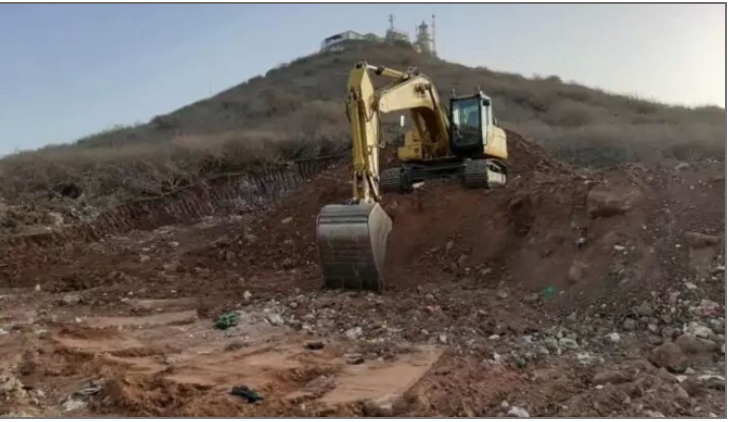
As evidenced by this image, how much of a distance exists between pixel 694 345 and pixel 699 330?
0.37 metres

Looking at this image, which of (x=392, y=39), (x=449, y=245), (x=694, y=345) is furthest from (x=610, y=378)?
(x=392, y=39)

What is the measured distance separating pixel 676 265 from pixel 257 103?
89.0 feet

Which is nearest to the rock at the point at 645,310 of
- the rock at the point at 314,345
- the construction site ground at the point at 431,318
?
the construction site ground at the point at 431,318

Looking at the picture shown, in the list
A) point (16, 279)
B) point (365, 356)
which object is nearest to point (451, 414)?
point (365, 356)

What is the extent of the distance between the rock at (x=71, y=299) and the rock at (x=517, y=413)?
631 centimetres

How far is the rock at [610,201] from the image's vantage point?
817 centimetres

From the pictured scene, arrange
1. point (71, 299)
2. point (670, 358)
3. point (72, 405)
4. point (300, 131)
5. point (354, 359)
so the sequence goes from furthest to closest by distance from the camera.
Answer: point (300, 131)
point (71, 299)
point (354, 359)
point (670, 358)
point (72, 405)

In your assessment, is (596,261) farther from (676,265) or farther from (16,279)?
(16,279)

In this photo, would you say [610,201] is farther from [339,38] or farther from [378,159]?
[339,38]

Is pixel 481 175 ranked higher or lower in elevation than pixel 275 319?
higher

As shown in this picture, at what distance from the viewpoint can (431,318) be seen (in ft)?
22.9

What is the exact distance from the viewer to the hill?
55.2 feet

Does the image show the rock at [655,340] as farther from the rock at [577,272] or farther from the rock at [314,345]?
the rock at [314,345]

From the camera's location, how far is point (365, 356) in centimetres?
588
